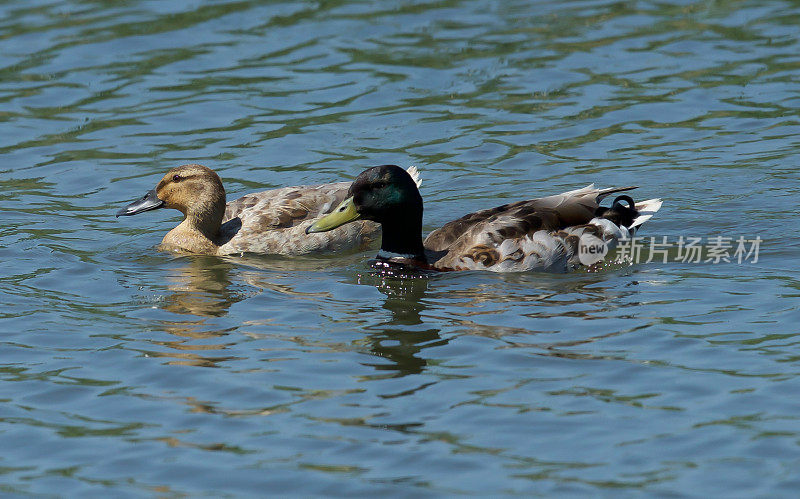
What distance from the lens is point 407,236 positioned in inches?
466

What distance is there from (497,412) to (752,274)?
3.82 metres

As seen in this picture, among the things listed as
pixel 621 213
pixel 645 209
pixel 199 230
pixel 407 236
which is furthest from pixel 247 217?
pixel 645 209

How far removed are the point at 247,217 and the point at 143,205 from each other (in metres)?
1.06

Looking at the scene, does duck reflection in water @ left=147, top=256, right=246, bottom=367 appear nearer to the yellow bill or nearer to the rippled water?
the rippled water

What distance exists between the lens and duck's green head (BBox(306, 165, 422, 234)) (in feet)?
38.3

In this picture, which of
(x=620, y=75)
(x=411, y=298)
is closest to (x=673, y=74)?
(x=620, y=75)

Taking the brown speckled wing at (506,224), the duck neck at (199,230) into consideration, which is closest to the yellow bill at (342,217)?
the brown speckled wing at (506,224)

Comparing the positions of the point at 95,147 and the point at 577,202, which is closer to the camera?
the point at 577,202

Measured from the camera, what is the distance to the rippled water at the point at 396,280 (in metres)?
7.57

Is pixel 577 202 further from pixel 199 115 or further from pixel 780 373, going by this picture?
pixel 199 115

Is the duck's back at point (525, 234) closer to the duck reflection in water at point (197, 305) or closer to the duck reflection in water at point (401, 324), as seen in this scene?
the duck reflection in water at point (401, 324)

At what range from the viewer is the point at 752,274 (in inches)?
430

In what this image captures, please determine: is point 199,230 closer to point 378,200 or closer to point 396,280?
point 378,200

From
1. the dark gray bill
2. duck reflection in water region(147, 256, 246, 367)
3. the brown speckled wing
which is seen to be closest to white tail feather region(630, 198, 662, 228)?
the brown speckled wing
